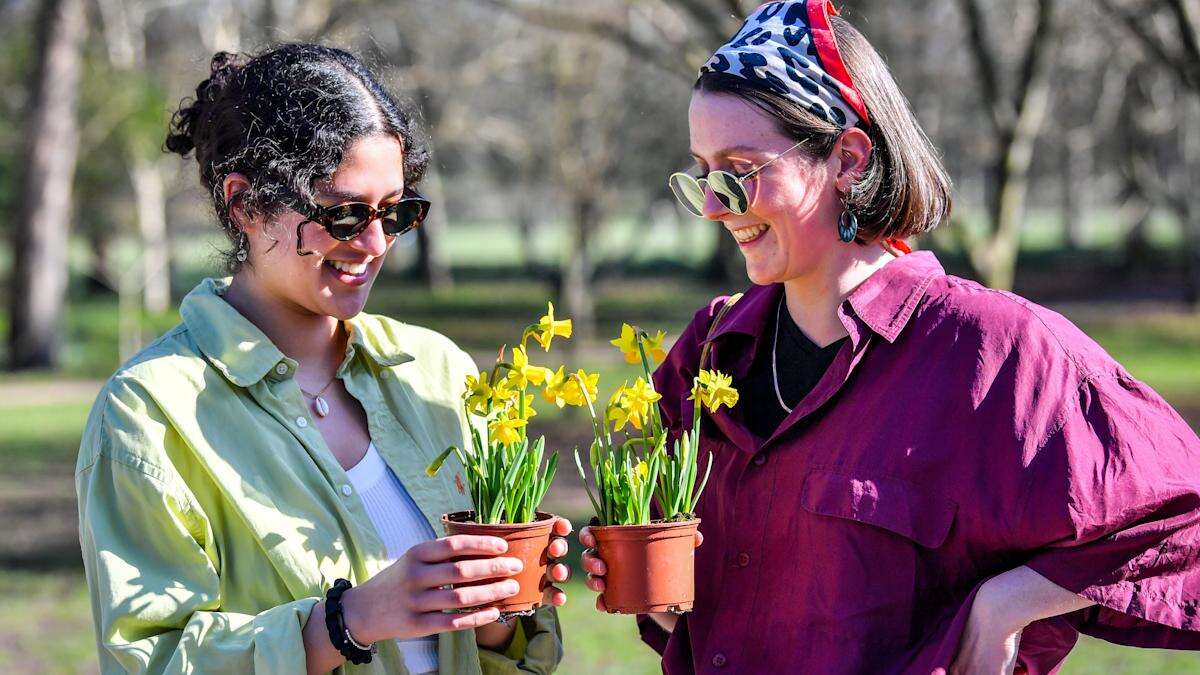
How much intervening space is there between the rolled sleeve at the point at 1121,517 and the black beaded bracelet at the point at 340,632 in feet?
3.55

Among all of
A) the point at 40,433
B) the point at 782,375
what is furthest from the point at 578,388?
the point at 40,433

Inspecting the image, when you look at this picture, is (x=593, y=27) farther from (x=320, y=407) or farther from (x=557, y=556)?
(x=557, y=556)

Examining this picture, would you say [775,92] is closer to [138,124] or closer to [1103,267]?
[138,124]

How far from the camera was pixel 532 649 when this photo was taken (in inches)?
102

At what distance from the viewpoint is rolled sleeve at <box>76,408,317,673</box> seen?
2.15 metres

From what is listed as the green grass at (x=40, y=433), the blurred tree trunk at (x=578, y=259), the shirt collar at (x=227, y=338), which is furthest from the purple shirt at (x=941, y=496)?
the blurred tree trunk at (x=578, y=259)

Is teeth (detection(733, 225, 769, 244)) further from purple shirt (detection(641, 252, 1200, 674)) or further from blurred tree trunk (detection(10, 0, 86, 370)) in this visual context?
blurred tree trunk (detection(10, 0, 86, 370))

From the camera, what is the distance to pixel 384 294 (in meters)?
32.7

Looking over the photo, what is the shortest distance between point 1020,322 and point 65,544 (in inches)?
328

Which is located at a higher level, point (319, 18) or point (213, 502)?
point (319, 18)

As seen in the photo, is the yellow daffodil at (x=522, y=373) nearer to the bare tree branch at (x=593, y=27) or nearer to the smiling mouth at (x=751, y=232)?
the smiling mouth at (x=751, y=232)

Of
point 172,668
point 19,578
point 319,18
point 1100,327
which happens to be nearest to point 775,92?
point 172,668

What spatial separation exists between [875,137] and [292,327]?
1.13 metres

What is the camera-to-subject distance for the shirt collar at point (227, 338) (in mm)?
2385
